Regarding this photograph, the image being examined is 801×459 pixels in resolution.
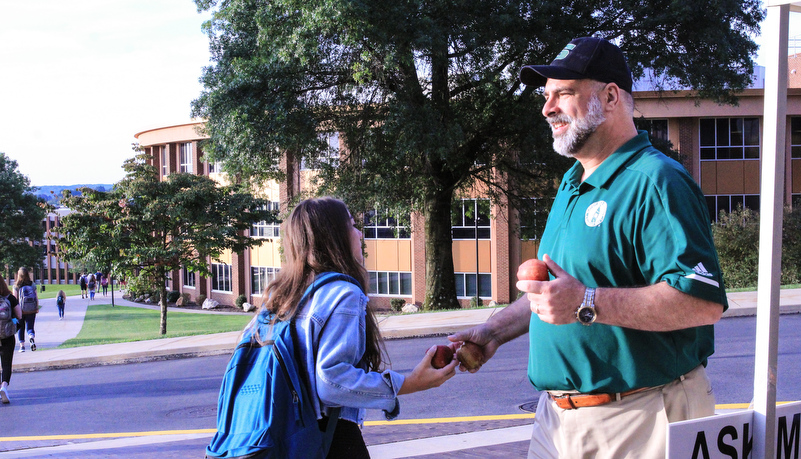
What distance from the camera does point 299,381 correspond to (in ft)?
8.76

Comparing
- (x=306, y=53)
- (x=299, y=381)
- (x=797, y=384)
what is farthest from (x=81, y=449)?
(x=306, y=53)

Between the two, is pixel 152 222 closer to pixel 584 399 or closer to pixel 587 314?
pixel 584 399

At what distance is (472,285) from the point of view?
38.8 meters

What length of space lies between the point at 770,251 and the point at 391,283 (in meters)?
38.6

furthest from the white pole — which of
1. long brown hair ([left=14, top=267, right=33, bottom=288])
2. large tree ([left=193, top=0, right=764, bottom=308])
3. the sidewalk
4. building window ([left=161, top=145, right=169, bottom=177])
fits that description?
building window ([left=161, top=145, right=169, bottom=177])

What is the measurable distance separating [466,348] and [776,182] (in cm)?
139

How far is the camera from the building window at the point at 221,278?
49.3 metres

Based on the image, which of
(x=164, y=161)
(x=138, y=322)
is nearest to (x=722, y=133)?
(x=138, y=322)

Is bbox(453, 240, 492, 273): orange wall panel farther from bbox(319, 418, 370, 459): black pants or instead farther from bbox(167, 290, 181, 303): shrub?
bbox(319, 418, 370, 459): black pants

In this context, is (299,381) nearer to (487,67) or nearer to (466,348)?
(466,348)

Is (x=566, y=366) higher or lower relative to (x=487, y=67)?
lower

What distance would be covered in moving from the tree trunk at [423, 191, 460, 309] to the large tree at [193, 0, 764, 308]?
582 mm

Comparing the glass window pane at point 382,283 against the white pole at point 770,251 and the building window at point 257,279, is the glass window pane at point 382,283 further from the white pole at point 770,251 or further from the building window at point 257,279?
the white pole at point 770,251

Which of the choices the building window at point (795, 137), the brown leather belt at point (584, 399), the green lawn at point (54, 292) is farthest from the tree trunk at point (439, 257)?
the green lawn at point (54, 292)
